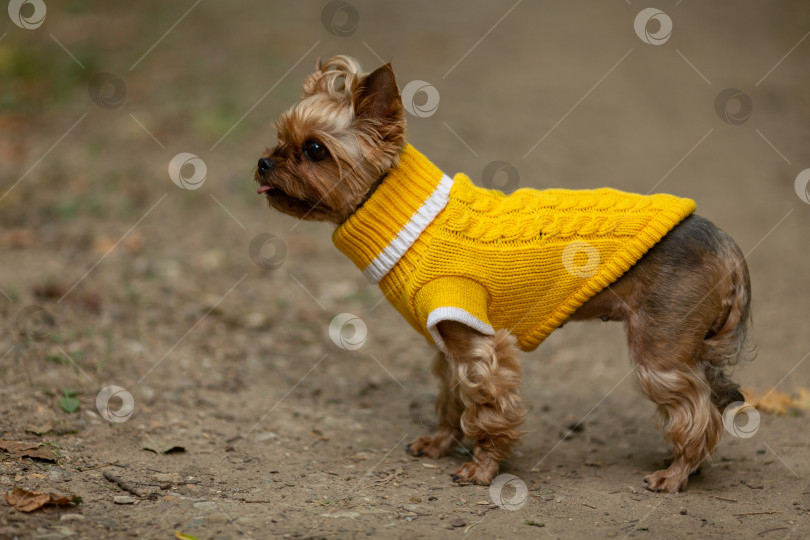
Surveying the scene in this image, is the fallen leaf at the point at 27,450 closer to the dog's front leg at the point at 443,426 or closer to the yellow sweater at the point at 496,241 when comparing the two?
the yellow sweater at the point at 496,241

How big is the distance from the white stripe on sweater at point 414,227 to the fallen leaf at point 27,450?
82.5 inches

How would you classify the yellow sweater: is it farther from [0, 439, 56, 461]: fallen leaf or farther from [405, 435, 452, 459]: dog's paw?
[0, 439, 56, 461]: fallen leaf

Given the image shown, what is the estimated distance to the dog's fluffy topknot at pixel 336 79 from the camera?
4.34 metres

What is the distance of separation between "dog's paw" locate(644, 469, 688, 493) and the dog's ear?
2.59m

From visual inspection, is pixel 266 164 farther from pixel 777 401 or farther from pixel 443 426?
pixel 777 401

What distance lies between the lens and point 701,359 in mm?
4539

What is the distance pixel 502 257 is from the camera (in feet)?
14.0

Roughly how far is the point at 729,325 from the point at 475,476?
5.65 ft

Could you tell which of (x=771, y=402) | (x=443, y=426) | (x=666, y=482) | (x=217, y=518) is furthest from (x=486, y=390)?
(x=771, y=402)

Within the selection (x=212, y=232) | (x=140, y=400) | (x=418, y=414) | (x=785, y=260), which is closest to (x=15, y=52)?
(x=212, y=232)

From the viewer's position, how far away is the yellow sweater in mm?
4250

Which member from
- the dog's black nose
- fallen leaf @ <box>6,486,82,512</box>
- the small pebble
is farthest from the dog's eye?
fallen leaf @ <box>6,486,82,512</box>

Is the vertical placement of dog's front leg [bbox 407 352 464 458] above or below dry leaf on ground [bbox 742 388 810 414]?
above

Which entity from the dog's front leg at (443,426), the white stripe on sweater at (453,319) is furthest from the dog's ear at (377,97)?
the dog's front leg at (443,426)
